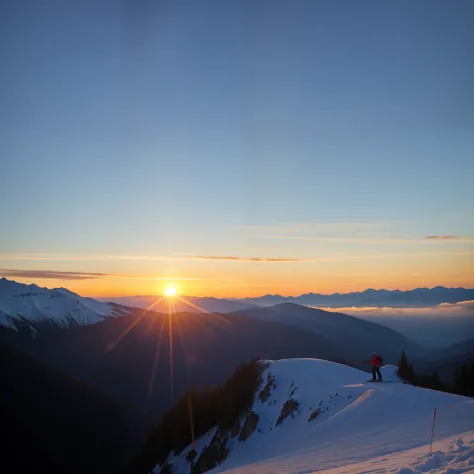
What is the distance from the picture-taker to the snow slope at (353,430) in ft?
44.3

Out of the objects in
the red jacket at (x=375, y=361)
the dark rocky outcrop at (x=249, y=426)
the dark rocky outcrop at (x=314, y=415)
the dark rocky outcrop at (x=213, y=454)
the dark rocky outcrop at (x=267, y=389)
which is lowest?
the dark rocky outcrop at (x=213, y=454)

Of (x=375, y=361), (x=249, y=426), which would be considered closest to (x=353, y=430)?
(x=375, y=361)

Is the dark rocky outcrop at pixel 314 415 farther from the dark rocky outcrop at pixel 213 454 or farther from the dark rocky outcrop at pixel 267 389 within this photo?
the dark rocky outcrop at pixel 267 389

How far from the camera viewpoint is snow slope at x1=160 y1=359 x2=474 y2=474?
1352 cm

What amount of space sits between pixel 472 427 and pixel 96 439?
125 metres

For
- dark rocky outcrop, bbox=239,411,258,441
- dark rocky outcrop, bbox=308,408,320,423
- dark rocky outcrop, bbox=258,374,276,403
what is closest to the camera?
dark rocky outcrop, bbox=308,408,320,423

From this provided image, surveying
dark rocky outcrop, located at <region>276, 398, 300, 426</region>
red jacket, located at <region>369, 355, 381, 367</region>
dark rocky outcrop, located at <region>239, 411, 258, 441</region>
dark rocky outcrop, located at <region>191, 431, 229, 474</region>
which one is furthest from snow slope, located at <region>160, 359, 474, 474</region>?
red jacket, located at <region>369, 355, 381, 367</region>

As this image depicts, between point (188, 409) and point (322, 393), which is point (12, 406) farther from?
point (322, 393)

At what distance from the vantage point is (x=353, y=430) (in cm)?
2159

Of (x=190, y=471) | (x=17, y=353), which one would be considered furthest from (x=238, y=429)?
(x=17, y=353)

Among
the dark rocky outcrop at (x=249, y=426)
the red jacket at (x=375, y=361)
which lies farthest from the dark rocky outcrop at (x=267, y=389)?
the red jacket at (x=375, y=361)

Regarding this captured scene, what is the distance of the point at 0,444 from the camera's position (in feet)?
343

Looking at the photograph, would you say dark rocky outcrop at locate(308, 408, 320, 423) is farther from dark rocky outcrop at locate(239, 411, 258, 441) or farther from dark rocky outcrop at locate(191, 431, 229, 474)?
dark rocky outcrop at locate(191, 431, 229, 474)

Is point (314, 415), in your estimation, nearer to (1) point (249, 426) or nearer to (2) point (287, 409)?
(2) point (287, 409)
